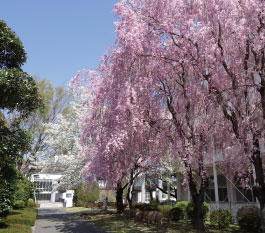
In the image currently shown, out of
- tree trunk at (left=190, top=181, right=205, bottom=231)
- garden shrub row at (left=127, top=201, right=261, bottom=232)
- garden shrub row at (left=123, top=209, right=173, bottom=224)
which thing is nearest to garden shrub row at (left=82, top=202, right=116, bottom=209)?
garden shrub row at (left=127, top=201, right=261, bottom=232)

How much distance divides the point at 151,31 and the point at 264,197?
7.95 meters

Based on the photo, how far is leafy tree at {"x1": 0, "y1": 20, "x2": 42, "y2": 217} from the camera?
923 centimetres

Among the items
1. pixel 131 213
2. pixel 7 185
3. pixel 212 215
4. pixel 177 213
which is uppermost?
pixel 7 185

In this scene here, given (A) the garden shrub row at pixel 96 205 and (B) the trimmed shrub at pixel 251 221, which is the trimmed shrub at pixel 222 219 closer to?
(B) the trimmed shrub at pixel 251 221

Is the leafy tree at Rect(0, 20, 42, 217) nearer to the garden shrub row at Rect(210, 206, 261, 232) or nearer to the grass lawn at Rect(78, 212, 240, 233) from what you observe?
the grass lawn at Rect(78, 212, 240, 233)

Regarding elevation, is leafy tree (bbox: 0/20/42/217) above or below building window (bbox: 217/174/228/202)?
above

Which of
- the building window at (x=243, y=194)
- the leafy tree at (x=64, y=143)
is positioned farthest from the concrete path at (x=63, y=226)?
the building window at (x=243, y=194)

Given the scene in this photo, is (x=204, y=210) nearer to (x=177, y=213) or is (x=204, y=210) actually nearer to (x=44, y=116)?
(x=177, y=213)

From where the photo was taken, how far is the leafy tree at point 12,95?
9227mm

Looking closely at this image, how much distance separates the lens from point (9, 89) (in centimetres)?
934

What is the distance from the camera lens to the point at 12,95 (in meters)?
9.54

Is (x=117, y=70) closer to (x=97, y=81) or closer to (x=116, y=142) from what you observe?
(x=97, y=81)

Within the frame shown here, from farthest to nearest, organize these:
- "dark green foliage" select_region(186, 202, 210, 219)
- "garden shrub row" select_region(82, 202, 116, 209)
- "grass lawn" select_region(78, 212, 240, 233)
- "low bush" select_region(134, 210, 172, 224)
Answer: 1. "garden shrub row" select_region(82, 202, 116, 209)
2. "dark green foliage" select_region(186, 202, 210, 219)
3. "low bush" select_region(134, 210, 172, 224)
4. "grass lawn" select_region(78, 212, 240, 233)

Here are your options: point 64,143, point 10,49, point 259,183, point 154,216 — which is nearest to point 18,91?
point 10,49
